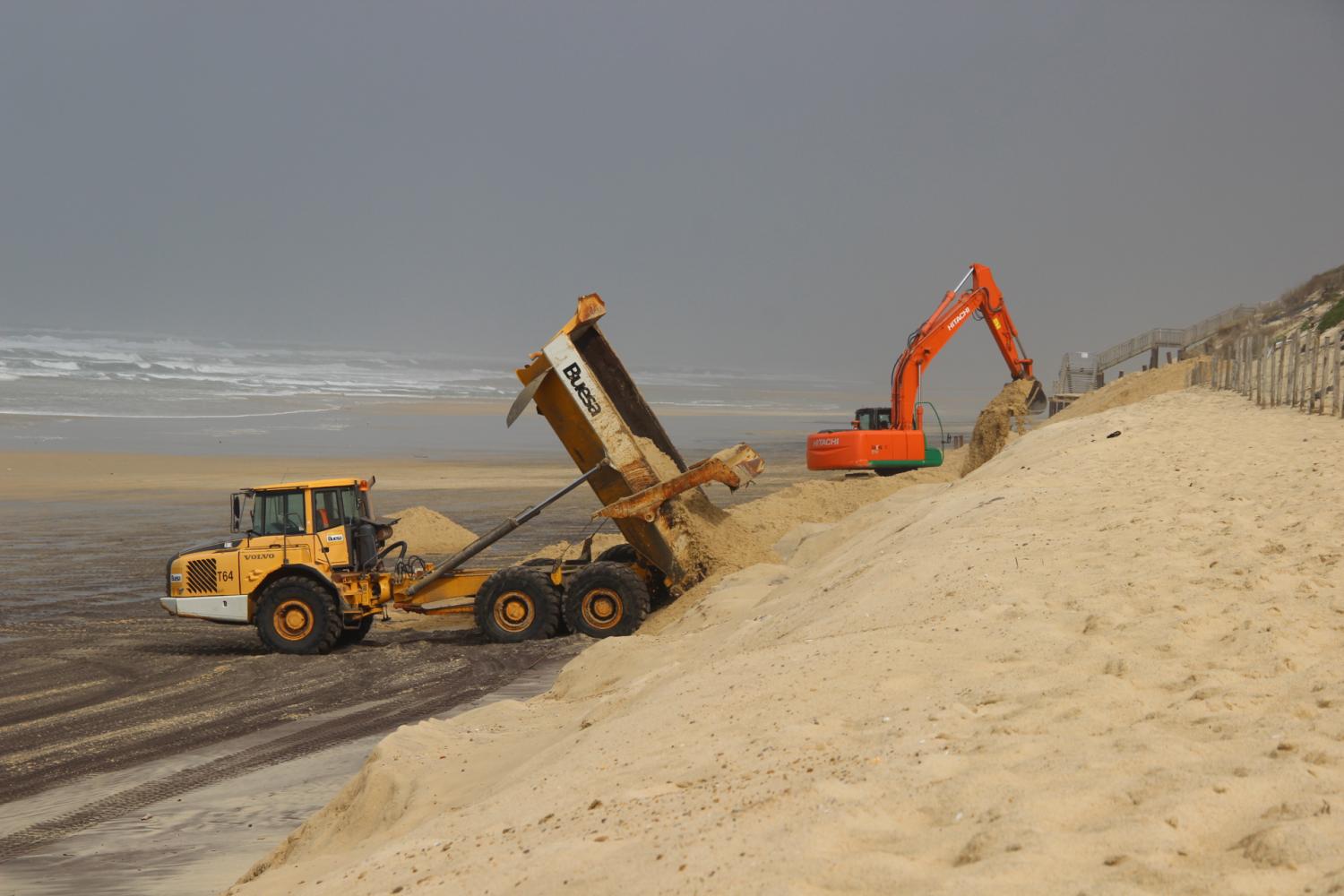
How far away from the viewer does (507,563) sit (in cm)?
2034

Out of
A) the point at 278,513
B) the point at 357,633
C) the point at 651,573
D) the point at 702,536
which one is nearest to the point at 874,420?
the point at 651,573

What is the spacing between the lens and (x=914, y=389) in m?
23.4

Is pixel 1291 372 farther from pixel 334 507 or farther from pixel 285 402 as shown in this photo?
pixel 285 402

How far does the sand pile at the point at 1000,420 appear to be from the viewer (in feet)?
74.3

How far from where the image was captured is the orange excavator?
899 inches

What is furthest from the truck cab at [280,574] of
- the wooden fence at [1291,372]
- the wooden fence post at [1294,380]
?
the wooden fence post at [1294,380]

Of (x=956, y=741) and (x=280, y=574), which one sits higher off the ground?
(x=280, y=574)

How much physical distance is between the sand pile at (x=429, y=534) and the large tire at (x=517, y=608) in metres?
7.54

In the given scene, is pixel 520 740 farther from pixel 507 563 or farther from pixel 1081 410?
pixel 1081 410

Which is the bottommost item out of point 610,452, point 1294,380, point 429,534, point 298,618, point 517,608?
point 517,608

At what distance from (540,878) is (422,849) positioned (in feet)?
3.43

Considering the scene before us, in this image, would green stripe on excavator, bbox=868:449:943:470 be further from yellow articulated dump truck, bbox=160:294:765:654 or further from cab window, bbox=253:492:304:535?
cab window, bbox=253:492:304:535

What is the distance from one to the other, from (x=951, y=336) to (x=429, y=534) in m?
9.93

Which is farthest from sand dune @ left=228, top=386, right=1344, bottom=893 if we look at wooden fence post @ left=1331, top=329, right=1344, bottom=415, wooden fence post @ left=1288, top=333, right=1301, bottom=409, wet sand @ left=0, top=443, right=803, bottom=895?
wooden fence post @ left=1288, top=333, right=1301, bottom=409
